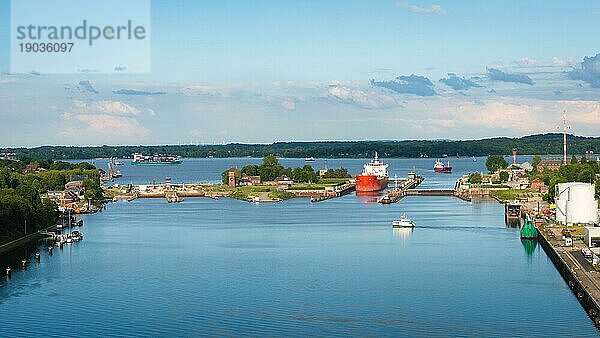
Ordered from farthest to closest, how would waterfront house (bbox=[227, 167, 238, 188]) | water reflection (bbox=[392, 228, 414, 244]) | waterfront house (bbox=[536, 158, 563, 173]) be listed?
waterfront house (bbox=[536, 158, 563, 173]) < waterfront house (bbox=[227, 167, 238, 188]) < water reflection (bbox=[392, 228, 414, 244])

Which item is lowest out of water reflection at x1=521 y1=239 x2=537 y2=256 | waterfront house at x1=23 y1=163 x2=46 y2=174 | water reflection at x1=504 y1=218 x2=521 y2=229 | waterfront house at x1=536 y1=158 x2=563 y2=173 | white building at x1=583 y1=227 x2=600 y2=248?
water reflection at x1=521 y1=239 x2=537 y2=256

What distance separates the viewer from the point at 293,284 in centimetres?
1559

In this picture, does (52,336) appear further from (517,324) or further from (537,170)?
(537,170)

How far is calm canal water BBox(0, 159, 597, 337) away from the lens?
1246 centimetres

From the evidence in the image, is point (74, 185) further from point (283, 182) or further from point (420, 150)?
point (420, 150)

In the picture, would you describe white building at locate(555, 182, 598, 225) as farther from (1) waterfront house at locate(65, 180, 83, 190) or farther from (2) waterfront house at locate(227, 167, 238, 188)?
(2) waterfront house at locate(227, 167, 238, 188)

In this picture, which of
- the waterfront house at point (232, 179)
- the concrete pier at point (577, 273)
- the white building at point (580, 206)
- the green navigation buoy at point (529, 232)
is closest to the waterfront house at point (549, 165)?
the waterfront house at point (232, 179)

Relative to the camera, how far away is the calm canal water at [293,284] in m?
12.5

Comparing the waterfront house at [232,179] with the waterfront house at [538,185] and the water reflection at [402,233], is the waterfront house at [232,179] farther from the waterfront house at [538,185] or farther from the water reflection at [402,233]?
the water reflection at [402,233]

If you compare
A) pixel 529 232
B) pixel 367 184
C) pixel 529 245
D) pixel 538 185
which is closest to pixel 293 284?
pixel 529 245

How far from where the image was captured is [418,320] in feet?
41.7

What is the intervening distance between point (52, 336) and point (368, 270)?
6697 millimetres

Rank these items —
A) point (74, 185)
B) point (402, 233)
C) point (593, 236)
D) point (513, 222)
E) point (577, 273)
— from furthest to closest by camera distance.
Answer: point (74, 185), point (513, 222), point (402, 233), point (593, 236), point (577, 273)

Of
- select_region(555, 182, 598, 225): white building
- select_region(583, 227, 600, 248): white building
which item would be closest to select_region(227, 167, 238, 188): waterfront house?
select_region(555, 182, 598, 225): white building
